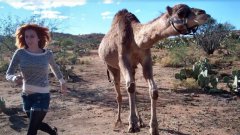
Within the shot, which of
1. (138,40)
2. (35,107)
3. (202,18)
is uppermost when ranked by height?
(202,18)

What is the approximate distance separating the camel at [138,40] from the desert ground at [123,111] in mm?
759

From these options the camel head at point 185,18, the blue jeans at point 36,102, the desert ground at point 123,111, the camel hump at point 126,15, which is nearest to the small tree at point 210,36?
the desert ground at point 123,111

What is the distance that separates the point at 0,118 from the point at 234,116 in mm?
5321

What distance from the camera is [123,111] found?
10.8m

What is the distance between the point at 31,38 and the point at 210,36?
2067 centimetres

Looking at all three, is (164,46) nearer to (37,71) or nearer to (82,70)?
(82,70)

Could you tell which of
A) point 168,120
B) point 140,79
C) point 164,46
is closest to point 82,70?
point 140,79

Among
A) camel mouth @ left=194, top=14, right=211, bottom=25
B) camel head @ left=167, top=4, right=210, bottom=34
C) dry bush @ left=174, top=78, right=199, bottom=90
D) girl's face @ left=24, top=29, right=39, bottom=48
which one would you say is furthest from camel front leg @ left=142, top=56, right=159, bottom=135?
dry bush @ left=174, top=78, right=199, bottom=90

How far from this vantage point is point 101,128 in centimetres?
930

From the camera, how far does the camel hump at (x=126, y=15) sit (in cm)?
909

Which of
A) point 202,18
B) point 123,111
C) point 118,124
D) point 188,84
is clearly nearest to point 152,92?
point 118,124

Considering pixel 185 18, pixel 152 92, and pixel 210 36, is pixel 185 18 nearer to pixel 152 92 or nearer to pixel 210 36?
pixel 152 92

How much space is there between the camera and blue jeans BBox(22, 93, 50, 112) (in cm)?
677

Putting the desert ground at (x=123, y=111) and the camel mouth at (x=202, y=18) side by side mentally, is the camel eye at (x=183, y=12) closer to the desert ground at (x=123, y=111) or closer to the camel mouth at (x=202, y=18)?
the camel mouth at (x=202, y=18)
